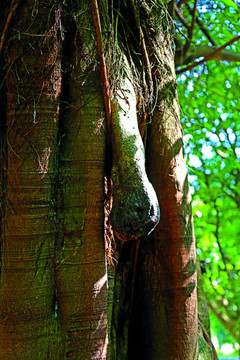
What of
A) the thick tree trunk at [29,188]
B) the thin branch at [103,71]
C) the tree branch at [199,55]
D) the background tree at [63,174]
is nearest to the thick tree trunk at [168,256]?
the background tree at [63,174]

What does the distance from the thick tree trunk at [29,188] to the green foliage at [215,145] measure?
6.90 ft

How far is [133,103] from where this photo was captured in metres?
2.35

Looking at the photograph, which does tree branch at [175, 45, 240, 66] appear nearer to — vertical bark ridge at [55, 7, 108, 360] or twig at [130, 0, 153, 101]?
twig at [130, 0, 153, 101]

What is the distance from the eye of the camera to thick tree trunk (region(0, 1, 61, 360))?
1999 millimetres

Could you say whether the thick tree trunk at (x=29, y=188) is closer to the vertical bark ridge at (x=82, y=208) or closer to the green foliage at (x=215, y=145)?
the vertical bark ridge at (x=82, y=208)

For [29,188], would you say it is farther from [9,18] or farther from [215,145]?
[215,145]

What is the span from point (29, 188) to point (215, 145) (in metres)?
4.68

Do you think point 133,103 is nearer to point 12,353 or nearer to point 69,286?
point 69,286

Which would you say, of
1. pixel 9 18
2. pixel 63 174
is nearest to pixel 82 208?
pixel 63 174

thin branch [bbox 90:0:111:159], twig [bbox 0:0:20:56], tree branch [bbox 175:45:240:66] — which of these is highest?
tree branch [bbox 175:45:240:66]

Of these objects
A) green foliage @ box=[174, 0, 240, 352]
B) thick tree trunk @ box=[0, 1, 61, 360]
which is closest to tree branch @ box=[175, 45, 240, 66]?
green foliage @ box=[174, 0, 240, 352]

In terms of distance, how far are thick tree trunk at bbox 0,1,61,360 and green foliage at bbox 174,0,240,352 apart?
2.10 m

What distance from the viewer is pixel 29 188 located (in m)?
2.06

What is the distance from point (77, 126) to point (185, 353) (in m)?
1.46
